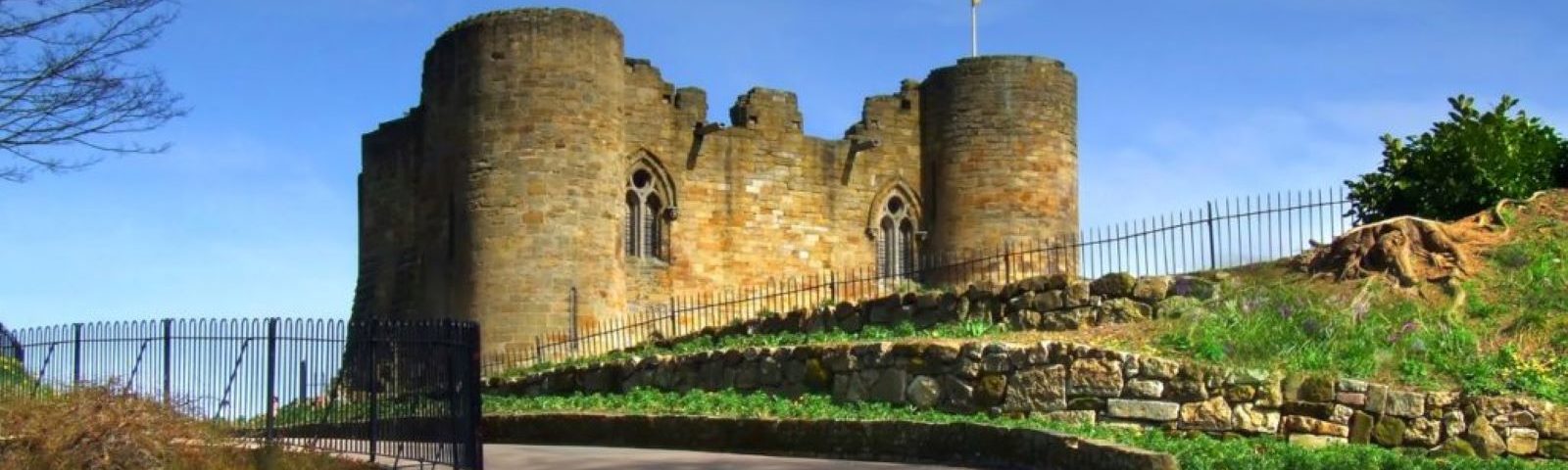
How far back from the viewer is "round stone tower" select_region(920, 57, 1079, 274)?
30828 millimetres

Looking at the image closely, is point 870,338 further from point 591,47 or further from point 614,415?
point 591,47

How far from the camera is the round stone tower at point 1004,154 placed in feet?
101

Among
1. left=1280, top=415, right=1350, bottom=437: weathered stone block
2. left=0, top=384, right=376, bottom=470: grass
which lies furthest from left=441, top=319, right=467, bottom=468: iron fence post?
left=1280, top=415, right=1350, bottom=437: weathered stone block

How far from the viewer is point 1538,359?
1673 centimetres

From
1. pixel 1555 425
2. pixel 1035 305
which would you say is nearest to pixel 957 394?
pixel 1035 305

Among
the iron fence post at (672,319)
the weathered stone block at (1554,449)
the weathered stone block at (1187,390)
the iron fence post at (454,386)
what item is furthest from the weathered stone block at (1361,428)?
the iron fence post at (672,319)

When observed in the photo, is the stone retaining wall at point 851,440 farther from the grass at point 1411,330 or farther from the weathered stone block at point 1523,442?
the weathered stone block at point 1523,442

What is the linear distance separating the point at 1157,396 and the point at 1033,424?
1.36 m

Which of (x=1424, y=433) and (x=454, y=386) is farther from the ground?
(x=454, y=386)

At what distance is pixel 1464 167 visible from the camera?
22047 millimetres

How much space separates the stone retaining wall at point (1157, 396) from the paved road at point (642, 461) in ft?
6.84

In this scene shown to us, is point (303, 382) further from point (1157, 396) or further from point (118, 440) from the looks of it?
point (1157, 396)

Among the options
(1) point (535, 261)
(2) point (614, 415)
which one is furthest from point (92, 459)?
(1) point (535, 261)

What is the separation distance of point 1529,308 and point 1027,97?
13569mm
